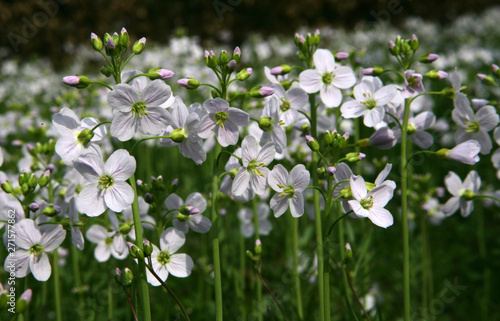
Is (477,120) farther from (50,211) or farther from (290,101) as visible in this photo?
(50,211)

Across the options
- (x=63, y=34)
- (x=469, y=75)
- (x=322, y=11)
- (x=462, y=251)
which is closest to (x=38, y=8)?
(x=63, y=34)

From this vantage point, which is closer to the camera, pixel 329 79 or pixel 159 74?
pixel 159 74

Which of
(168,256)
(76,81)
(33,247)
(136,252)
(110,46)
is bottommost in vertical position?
(168,256)

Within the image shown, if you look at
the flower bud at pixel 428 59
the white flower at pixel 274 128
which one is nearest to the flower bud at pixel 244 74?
the white flower at pixel 274 128

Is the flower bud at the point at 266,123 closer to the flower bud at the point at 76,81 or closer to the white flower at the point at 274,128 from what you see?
the white flower at the point at 274,128

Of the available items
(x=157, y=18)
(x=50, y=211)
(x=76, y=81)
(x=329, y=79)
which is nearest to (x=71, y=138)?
(x=76, y=81)

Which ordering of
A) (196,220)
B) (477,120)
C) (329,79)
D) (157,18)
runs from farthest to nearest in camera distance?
(157,18) < (477,120) < (329,79) < (196,220)

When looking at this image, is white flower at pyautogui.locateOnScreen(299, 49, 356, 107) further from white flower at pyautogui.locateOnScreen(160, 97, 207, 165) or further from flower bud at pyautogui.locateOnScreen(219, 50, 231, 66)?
white flower at pyautogui.locateOnScreen(160, 97, 207, 165)
